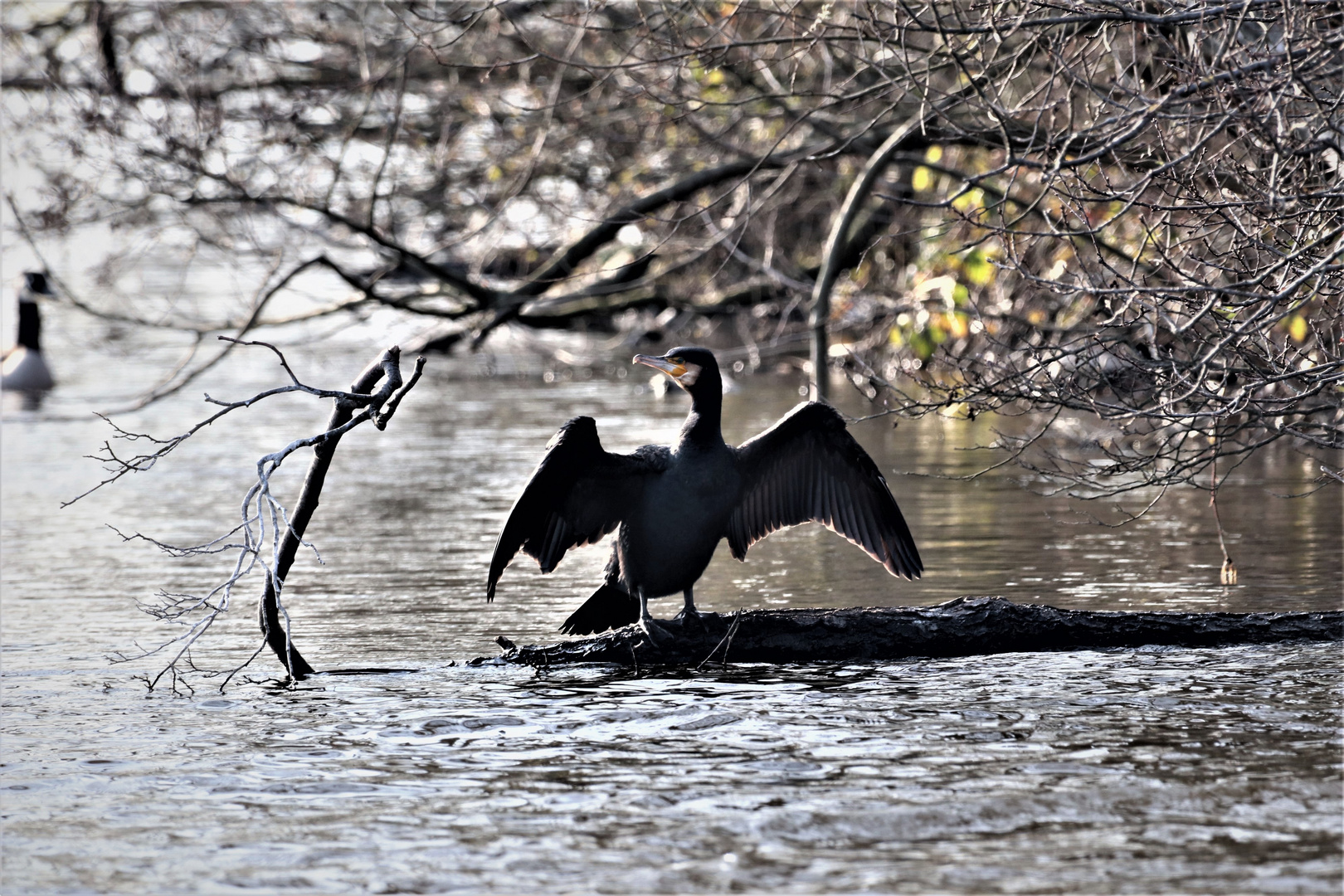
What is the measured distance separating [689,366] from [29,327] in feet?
45.8

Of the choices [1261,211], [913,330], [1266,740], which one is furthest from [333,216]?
[1266,740]

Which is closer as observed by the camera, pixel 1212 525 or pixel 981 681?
pixel 981 681

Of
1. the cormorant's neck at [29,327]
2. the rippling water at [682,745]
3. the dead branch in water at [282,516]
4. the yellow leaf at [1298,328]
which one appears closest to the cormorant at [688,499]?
the rippling water at [682,745]

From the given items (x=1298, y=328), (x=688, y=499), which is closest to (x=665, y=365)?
(x=688, y=499)

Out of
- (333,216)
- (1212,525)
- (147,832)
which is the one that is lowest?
(147,832)

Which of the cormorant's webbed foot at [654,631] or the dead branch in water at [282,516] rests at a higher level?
the dead branch in water at [282,516]

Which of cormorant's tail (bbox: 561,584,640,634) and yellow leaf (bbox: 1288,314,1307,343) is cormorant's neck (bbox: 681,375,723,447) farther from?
yellow leaf (bbox: 1288,314,1307,343)

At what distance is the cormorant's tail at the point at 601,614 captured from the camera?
676cm

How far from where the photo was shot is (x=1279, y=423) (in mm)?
6555

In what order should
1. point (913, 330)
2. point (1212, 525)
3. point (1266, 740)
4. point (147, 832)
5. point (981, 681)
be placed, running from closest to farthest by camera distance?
point (147, 832)
point (1266, 740)
point (981, 681)
point (1212, 525)
point (913, 330)

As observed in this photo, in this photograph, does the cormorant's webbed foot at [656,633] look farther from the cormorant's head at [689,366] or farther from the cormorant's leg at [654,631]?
the cormorant's head at [689,366]

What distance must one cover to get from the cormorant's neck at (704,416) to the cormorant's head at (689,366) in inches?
0.4

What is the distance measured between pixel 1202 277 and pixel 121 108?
24.8 feet

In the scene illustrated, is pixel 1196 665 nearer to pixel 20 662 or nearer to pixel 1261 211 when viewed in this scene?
pixel 1261 211
